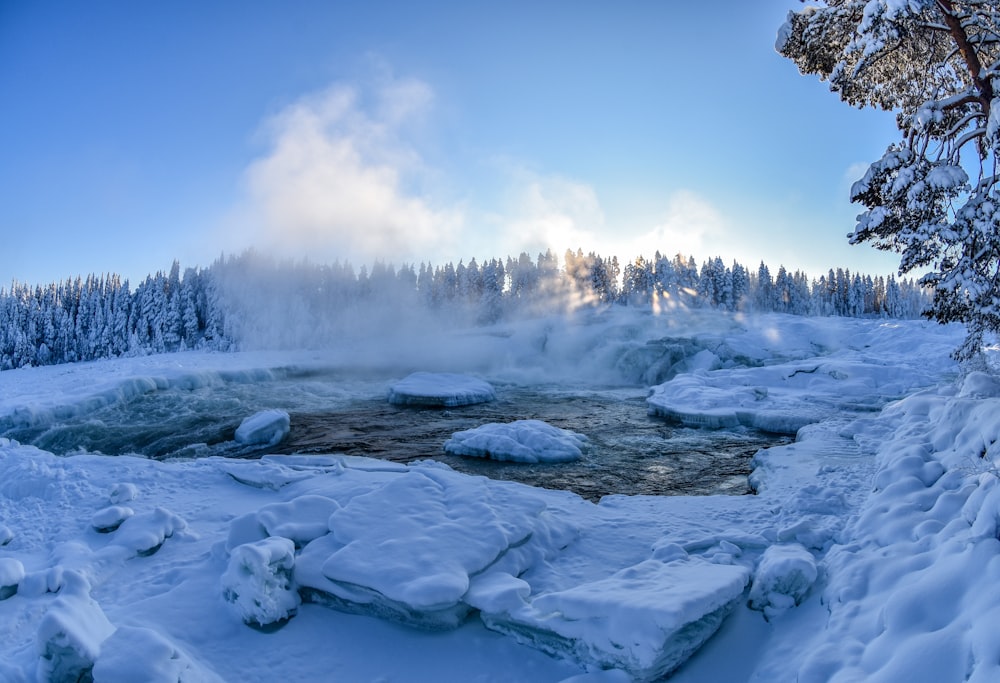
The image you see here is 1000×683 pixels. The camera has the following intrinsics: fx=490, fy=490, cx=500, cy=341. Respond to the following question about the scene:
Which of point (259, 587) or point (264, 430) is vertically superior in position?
point (259, 587)

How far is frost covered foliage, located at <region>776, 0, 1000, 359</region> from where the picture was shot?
22.3 ft

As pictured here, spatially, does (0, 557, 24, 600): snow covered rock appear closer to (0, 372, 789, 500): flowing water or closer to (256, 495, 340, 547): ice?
(256, 495, 340, 547): ice

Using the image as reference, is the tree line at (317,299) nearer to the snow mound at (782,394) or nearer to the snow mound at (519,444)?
the snow mound at (782,394)

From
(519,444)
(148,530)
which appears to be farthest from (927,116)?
(148,530)

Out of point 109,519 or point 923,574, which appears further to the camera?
point 109,519

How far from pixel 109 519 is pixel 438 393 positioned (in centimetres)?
1663

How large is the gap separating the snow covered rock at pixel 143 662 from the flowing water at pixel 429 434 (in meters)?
7.23

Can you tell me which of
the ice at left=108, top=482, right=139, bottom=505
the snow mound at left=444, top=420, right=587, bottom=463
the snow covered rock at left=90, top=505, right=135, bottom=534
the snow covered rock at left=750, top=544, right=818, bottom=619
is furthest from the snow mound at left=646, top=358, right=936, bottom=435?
the snow covered rock at left=90, top=505, right=135, bottom=534

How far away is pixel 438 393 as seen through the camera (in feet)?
77.1

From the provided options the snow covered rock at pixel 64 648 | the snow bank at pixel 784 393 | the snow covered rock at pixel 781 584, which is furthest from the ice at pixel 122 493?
the snow bank at pixel 784 393

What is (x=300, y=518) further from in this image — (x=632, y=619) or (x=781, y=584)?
(x=781, y=584)

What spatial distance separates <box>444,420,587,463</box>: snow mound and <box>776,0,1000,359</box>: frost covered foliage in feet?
26.4

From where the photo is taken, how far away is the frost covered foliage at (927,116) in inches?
268

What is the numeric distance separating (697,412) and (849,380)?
9728 millimetres
